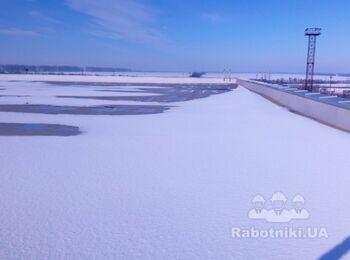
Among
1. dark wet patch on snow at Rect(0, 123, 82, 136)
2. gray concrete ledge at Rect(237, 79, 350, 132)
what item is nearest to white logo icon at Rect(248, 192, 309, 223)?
dark wet patch on snow at Rect(0, 123, 82, 136)

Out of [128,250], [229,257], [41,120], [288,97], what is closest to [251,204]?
[229,257]

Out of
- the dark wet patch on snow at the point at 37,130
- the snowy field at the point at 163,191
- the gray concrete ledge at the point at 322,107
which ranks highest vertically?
the gray concrete ledge at the point at 322,107

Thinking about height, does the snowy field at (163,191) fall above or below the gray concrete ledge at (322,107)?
below

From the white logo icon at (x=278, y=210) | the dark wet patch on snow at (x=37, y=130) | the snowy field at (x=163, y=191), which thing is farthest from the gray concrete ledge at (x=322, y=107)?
the dark wet patch on snow at (x=37, y=130)

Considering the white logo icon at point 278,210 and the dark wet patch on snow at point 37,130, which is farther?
the dark wet patch on snow at point 37,130

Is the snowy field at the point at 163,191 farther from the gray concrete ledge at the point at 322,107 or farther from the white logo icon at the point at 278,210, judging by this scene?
the gray concrete ledge at the point at 322,107

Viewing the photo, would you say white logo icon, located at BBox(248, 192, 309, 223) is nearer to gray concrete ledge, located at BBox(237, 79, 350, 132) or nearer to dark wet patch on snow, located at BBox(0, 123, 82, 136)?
dark wet patch on snow, located at BBox(0, 123, 82, 136)

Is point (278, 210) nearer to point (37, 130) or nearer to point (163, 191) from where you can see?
point (163, 191)
